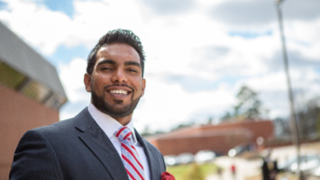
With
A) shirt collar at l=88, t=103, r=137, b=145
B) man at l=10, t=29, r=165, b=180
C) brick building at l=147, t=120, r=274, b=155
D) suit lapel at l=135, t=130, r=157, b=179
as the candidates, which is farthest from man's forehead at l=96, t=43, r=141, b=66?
brick building at l=147, t=120, r=274, b=155

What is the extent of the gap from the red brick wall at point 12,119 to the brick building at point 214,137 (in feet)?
125

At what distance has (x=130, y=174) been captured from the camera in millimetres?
2119

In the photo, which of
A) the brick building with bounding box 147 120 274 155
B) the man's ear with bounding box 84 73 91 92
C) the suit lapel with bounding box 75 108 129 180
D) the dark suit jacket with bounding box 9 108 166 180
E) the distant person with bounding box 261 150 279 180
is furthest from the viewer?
the brick building with bounding box 147 120 274 155

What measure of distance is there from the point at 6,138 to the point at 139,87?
1.48 meters

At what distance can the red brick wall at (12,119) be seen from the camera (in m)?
2.98

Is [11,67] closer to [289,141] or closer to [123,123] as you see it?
[123,123]

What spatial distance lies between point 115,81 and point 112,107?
16 centimetres

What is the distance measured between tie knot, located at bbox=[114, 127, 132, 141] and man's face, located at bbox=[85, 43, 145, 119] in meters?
0.09

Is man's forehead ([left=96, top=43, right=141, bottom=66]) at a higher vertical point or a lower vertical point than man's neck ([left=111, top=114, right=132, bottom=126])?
higher

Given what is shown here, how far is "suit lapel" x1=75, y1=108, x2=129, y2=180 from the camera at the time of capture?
6.63ft

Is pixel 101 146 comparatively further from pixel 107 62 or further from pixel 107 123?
pixel 107 62

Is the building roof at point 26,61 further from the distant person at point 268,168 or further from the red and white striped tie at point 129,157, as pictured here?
the distant person at point 268,168

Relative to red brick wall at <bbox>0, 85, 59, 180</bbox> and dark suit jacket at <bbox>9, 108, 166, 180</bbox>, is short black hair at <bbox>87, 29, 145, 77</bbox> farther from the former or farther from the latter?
red brick wall at <bbox>0, 85, 59, 180</bbox>

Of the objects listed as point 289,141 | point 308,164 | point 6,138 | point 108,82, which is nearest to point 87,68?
point 108,82
